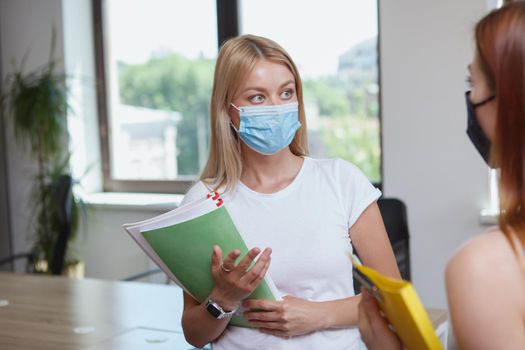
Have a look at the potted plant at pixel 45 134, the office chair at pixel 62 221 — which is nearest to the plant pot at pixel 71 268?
the potted plant at pixel 45 134

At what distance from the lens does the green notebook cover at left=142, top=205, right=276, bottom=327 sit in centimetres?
142

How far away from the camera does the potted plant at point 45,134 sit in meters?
4.64

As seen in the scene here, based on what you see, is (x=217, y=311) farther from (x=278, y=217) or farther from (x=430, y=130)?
(x=430, y=130)

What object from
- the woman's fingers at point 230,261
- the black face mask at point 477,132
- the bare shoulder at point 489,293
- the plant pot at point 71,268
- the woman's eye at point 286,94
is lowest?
the plant pot at point 71,268

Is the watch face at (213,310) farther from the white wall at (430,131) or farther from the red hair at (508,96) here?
the white wall at (430,131)

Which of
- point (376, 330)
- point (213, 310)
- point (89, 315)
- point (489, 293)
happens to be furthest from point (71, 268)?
point (489, 293)

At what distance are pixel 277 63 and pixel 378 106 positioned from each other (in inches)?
98.6

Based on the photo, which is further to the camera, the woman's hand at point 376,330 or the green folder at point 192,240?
the green folder at point 192,240

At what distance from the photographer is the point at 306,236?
156 centimetres

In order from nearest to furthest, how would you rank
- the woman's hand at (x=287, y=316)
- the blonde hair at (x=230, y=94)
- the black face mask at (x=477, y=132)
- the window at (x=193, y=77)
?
the black face mask at (x=477, y=132) < the woman's hand at (x=287, y=316) < the blonde hair at (x=230, y=94) < the window at (x=193, y=77)

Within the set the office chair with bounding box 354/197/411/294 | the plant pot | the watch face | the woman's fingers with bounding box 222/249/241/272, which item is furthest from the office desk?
the plant pot

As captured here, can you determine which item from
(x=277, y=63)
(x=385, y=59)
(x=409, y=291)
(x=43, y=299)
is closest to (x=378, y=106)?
(x=385, y=59)

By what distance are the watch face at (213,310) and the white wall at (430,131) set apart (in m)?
2.23

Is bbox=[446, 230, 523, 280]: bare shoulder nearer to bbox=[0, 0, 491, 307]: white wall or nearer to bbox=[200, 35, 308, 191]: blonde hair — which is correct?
bbox=[200, 35, 308, 191]: blonde hair
